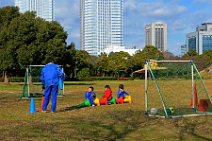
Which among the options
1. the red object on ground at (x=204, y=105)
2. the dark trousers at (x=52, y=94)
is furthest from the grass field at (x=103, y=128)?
the red object on ground at (x=204, y=105)

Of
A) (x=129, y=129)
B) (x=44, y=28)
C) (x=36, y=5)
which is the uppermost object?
(x=36, y=5)

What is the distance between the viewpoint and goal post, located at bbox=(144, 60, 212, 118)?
14.8 m

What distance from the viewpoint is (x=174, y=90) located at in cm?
2997

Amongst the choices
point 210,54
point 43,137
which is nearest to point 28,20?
point 43,137

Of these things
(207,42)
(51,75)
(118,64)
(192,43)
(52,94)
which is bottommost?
(52,94)

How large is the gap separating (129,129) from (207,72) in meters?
67.5

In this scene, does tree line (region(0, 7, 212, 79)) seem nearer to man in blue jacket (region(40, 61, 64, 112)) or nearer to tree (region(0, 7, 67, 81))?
tree (region(0, 7, 67, 81))

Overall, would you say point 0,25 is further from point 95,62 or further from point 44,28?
point 95,62

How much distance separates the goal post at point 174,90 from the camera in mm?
14836

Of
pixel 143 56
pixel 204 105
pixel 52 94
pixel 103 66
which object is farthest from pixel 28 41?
pixel 143 56

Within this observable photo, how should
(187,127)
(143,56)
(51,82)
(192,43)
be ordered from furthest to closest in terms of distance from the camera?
(192,43) → (143,56) → (51,82) → (187,127)

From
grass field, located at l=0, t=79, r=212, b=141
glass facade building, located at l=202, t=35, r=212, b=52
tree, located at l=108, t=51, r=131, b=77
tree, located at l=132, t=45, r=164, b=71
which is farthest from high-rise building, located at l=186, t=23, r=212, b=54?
grass field, located at l=0, t=79, r=212, b=141

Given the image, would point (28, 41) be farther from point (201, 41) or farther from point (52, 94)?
point (201, 41)

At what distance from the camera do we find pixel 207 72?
3002 inches
